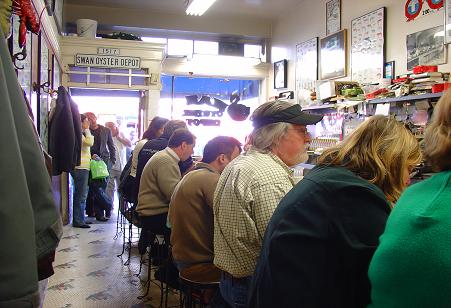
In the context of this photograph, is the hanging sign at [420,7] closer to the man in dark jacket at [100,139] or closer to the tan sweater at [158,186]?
the tan sweater at [158,186]

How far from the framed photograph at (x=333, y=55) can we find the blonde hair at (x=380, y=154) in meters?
4.79

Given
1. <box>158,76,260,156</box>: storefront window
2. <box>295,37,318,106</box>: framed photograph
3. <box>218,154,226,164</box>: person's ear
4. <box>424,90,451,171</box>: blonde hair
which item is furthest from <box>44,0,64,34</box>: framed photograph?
<box>424,90,451,171</box>: blonde hair

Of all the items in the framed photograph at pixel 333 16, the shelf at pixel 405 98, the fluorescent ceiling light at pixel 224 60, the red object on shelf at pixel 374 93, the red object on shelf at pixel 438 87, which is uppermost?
the framed photograph at pixel 333 16

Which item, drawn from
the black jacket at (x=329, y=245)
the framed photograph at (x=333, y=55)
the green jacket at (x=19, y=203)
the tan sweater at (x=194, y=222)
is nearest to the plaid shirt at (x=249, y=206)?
the tan sweater at (x=194, y=222)

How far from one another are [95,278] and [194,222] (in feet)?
6.68

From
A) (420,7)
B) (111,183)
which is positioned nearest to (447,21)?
(420,7)

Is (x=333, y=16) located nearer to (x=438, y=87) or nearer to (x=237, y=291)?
(x=438, y=87)

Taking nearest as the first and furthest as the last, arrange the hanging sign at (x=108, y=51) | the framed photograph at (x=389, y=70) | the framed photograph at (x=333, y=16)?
the framed photograph at (x=389, y=70) → the framed photograph at (x=333, y=16) → the hanging sign at (x=108, y=51)

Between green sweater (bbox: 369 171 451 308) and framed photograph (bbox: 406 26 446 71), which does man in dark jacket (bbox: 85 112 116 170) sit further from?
green sweater (bbox: 369 171 451 308)

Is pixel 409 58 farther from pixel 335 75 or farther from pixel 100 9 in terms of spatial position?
pixel 100 9

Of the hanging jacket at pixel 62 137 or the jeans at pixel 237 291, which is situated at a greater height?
the hanging jacket at pixel 62 137

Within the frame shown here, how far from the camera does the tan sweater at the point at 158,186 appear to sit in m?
3.49

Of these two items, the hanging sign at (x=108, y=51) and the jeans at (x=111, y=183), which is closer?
the hanging sign at (x=108, y=51)

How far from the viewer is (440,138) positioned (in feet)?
2.86
